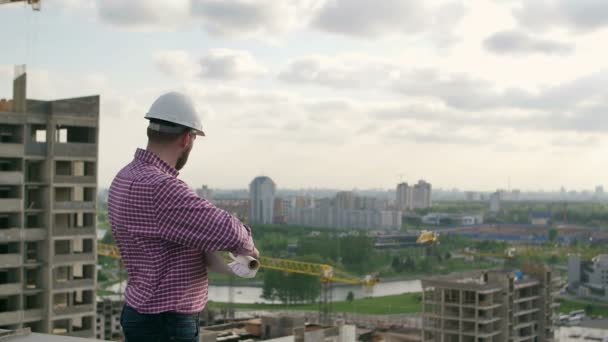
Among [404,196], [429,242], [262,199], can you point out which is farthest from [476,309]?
[404,196]

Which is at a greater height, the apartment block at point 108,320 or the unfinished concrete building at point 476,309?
the unfinished concrete building at point 476,309

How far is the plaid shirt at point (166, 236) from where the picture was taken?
2.29 feet

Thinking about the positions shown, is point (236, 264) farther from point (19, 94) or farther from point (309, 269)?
point (309, 269)

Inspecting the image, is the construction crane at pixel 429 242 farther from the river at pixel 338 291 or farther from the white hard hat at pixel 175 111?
the white hard hat at pixel 175 111

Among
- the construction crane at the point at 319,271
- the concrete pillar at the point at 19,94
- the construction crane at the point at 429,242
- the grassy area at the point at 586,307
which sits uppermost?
the concrete pillar at the point at 19,94

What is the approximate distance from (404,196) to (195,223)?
4007 centimetres

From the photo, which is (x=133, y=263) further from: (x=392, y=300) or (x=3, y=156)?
(x=392, y=300)

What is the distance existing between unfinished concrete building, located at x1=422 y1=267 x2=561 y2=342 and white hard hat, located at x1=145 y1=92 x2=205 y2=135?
6760 mm

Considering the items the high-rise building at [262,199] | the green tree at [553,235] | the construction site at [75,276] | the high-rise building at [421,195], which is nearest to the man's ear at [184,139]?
the construction site at [75,276]

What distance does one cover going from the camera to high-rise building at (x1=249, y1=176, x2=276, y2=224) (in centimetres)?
2801

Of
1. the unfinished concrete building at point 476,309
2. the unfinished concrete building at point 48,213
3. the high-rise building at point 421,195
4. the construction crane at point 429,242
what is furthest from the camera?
the high-rise building at point 421,195

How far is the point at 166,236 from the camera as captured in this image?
708mm

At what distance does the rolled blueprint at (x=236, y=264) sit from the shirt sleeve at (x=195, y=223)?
0.07 feet

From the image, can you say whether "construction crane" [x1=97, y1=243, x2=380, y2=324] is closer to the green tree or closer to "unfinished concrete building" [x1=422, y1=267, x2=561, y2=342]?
the green tree
